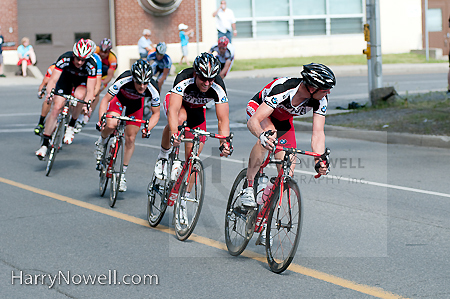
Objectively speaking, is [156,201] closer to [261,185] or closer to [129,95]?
[261,185]

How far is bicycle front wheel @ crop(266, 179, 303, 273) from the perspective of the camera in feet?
18.6

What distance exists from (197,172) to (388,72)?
76.0 feet

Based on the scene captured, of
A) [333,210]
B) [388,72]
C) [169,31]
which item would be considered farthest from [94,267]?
[169,31]

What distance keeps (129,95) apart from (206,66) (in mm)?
2435

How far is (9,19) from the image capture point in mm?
34031

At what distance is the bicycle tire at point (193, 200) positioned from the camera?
6730 millimetres

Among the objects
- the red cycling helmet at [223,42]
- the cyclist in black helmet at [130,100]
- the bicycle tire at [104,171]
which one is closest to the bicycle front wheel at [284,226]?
the cyclist in black helmet at [130,100]

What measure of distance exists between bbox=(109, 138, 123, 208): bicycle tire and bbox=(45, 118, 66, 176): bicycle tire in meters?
Result: 2.27

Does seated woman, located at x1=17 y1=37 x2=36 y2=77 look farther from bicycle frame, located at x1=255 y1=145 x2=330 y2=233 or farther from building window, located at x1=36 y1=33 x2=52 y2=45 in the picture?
bicycle frame, located at x1=255 y1=145 x2=330 y2=233

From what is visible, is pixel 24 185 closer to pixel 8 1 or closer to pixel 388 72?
pixel 388 72

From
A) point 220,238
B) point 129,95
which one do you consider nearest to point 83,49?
point 129,95

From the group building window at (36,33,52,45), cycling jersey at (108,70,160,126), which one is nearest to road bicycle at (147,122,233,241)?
cycling jersey at (108,70,160,126)

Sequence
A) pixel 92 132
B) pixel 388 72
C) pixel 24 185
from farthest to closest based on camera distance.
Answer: pixel 388 72 < pixel 92 132 < pixel 24 185

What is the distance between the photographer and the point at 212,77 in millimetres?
6949
